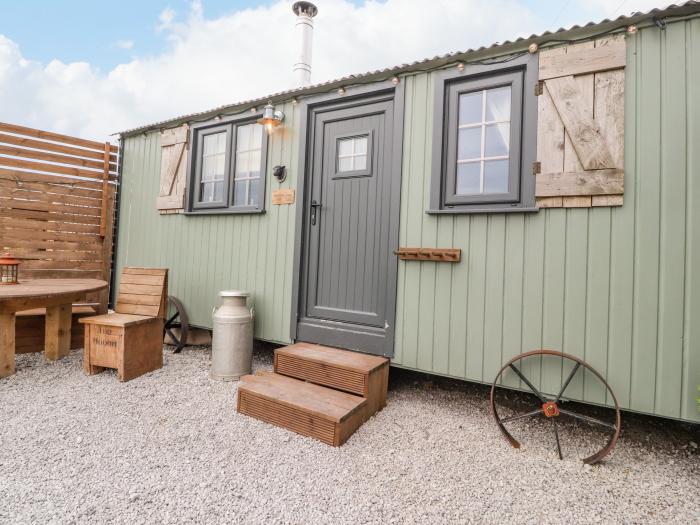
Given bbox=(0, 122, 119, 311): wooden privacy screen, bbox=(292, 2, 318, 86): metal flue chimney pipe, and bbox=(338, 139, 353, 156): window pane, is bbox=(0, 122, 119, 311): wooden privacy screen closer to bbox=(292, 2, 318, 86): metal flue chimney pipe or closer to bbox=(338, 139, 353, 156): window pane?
bbox=(292, 2, 318, 86): metal flue chimney pipe

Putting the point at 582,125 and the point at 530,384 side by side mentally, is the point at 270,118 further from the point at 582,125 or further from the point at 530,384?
the point at 530,384

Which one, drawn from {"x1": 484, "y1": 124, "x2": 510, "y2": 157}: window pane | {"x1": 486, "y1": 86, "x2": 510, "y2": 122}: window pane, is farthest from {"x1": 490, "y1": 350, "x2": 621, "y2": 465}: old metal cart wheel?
{"x1": 486, "y1": 86, "x2": 510, "y2": 122}: window pane

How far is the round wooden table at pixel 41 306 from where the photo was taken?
292 centimetres

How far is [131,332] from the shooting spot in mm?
3129

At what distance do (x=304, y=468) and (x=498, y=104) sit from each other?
2878mm

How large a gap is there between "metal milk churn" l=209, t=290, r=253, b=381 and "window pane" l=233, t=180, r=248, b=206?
3.96 ft

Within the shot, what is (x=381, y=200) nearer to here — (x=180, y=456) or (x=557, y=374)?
(x=557, y=374)

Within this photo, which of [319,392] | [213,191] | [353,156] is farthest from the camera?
[213,191]

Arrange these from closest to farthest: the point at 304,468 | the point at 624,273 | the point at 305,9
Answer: the point at 304,468 < the point at 624,273 < the point at 305,9

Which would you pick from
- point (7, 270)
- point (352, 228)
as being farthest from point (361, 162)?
point (7, 270)

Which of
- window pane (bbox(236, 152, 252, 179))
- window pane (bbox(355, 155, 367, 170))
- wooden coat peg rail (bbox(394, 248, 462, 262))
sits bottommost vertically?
wooden coat peg rail (bbox(394, 248, 462, 262))

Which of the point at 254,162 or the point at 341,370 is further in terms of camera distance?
the point at 254,162

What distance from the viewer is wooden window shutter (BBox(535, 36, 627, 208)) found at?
2271 mm

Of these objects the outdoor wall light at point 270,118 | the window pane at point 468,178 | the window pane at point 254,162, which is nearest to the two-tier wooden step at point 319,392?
the window pane at point 468,178
